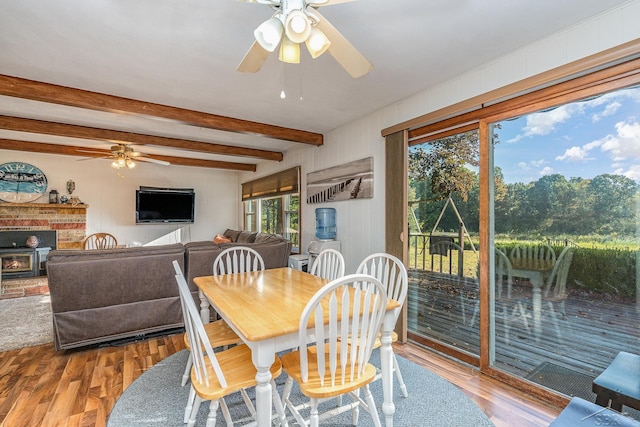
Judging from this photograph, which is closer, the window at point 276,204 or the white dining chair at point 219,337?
the white dining chair at point 219,337

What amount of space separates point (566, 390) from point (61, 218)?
7.59m

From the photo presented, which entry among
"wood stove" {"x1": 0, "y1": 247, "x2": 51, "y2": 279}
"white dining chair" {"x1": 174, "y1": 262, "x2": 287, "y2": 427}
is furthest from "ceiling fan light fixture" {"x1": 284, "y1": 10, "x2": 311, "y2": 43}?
"wood stove" {"x1": 0, "y1": 247, "x2": 51, "y2": 279}

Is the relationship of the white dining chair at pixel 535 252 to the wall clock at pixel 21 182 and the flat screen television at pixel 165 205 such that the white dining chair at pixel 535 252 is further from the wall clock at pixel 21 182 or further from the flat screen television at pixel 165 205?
the wall clock at pixel 21 182

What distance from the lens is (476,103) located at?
2408mm

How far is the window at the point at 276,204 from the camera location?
5.33m

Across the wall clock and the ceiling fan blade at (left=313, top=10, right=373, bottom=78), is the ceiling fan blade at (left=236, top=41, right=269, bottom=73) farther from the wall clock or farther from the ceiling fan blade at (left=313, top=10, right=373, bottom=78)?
the wall clock

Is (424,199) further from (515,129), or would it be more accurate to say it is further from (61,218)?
(61,218)

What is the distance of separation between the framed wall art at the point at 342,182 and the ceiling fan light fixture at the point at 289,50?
199 cm

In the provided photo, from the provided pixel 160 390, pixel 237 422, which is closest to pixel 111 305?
pixel 160 390

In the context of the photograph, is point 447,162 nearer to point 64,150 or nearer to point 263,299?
point 263,299

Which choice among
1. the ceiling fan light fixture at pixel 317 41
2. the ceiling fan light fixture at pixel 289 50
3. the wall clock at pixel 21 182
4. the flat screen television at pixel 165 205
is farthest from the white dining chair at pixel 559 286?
the wall clock at pixel 21 182

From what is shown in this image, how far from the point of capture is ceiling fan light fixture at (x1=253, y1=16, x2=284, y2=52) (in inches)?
52.6

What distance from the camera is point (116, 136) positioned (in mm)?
4297

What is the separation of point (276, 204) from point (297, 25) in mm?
5021
